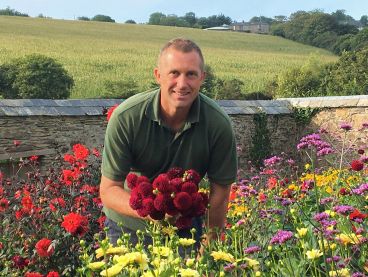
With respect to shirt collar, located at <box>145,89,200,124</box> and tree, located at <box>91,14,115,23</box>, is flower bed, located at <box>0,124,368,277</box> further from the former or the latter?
tree, located at <box>91,14,115,23</box>

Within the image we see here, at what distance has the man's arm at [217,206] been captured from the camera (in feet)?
10.6

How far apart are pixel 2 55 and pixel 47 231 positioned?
110 feet

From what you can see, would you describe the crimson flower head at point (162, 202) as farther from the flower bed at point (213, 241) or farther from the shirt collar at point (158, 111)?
the shirt collar at point (158, 111)

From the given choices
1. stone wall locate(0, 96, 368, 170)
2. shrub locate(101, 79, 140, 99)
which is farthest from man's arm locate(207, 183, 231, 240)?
shrub locate(101, 79, 140, 99)

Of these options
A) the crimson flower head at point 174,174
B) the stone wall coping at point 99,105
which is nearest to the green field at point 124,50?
the stone wall coping at point 99,105

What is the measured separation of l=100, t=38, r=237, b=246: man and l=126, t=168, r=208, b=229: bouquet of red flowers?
2.09ft

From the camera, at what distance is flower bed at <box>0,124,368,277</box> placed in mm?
2395

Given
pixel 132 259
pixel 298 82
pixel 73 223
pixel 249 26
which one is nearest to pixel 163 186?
pixel 132 259

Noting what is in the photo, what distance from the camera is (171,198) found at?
2.38m

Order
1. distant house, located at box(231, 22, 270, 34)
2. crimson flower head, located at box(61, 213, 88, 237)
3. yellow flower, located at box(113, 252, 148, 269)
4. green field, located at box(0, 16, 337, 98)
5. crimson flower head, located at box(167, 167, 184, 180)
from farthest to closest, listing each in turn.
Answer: distant house, located at box(231, 22, 270, 34) → green field, located at box(0, 16, 337, 98) → crimson flower head, located at box(61, 213, 88, 237) → crimson flower head, located at box(167, 167, 184, 180) → yellow flower, located at box(113, 252, 148, 269)

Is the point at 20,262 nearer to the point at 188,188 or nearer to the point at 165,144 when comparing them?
the point at 165,144

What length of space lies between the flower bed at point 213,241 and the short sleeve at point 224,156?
24cm

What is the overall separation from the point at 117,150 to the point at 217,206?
56cm

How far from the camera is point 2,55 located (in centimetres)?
3625
